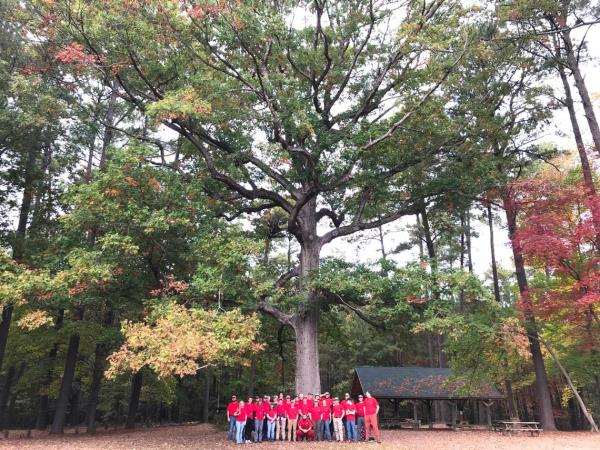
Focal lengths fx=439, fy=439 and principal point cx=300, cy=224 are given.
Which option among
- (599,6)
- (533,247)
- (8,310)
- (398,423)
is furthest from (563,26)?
(8,310)

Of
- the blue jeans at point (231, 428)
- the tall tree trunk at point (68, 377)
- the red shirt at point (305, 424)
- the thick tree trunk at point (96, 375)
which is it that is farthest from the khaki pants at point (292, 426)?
the thick tree trunk at point (96, 375)

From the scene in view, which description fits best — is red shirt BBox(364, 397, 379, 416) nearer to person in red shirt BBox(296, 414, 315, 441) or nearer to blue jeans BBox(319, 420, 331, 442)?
blue jeans BBox(319, 420, 331, 442)

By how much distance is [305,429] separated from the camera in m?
12.2

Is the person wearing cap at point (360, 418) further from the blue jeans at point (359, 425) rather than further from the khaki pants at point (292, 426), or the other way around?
the khaki pants at point (292, 426)

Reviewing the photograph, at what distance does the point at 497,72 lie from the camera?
16.4 m

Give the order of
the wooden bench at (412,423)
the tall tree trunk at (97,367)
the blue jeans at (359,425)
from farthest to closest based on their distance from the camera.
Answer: the wooden bench at (412,423) < the tall tree trunk at (97,367) < the blue jeans at (359,425)

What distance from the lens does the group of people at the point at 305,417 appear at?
12.0 m

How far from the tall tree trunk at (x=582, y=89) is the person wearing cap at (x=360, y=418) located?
34.2ft

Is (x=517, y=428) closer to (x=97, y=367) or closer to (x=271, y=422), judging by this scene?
(x=271, y=422)

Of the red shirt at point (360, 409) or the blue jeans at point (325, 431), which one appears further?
the red shirt at point (360, 409)

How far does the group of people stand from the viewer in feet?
39.4

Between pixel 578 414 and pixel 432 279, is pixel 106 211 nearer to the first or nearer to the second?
pixel 432 279

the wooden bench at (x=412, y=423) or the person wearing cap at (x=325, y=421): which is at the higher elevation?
the person wearing cap at (x=325, y=421)

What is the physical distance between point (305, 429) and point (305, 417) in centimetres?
39
